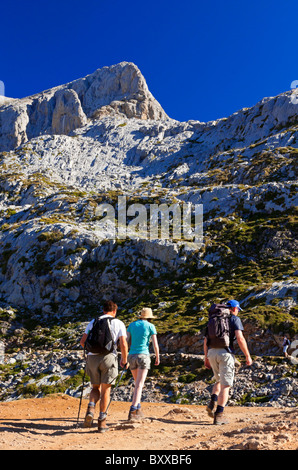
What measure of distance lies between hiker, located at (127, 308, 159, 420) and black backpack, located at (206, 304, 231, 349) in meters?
1.37

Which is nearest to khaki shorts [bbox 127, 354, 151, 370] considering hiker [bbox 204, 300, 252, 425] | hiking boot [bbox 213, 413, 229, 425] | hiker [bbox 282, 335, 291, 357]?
hiker [bbox 204, 300, 252, 425]

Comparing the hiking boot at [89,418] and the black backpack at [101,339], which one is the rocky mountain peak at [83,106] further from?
the hiking boot at [89,418]

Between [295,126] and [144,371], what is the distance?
2551 inches

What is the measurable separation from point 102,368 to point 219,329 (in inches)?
116

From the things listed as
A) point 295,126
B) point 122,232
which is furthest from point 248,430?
point 295,126

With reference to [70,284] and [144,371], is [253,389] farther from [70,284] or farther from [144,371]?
[70,284]

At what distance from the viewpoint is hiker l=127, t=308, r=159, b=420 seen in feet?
28.4

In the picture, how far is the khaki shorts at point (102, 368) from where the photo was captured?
7863 mm

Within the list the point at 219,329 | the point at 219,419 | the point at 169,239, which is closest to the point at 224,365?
the point at 219,329

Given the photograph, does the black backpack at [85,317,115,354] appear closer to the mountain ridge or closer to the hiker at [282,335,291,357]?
the hiker at [282,335,291,357]

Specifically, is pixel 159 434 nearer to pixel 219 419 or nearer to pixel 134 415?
pixel 134 415

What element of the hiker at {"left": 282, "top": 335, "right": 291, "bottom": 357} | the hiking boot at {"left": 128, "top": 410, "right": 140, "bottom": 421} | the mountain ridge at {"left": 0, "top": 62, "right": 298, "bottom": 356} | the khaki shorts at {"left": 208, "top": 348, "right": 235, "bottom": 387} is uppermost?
the mountain ridge at {"left": 0, "top": 62, "right": 298, "bottom": 356}

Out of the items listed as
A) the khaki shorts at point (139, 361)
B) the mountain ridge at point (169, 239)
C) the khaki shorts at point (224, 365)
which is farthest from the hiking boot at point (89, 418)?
the mountain ridge at point (169, 239)

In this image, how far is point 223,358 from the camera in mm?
8484
